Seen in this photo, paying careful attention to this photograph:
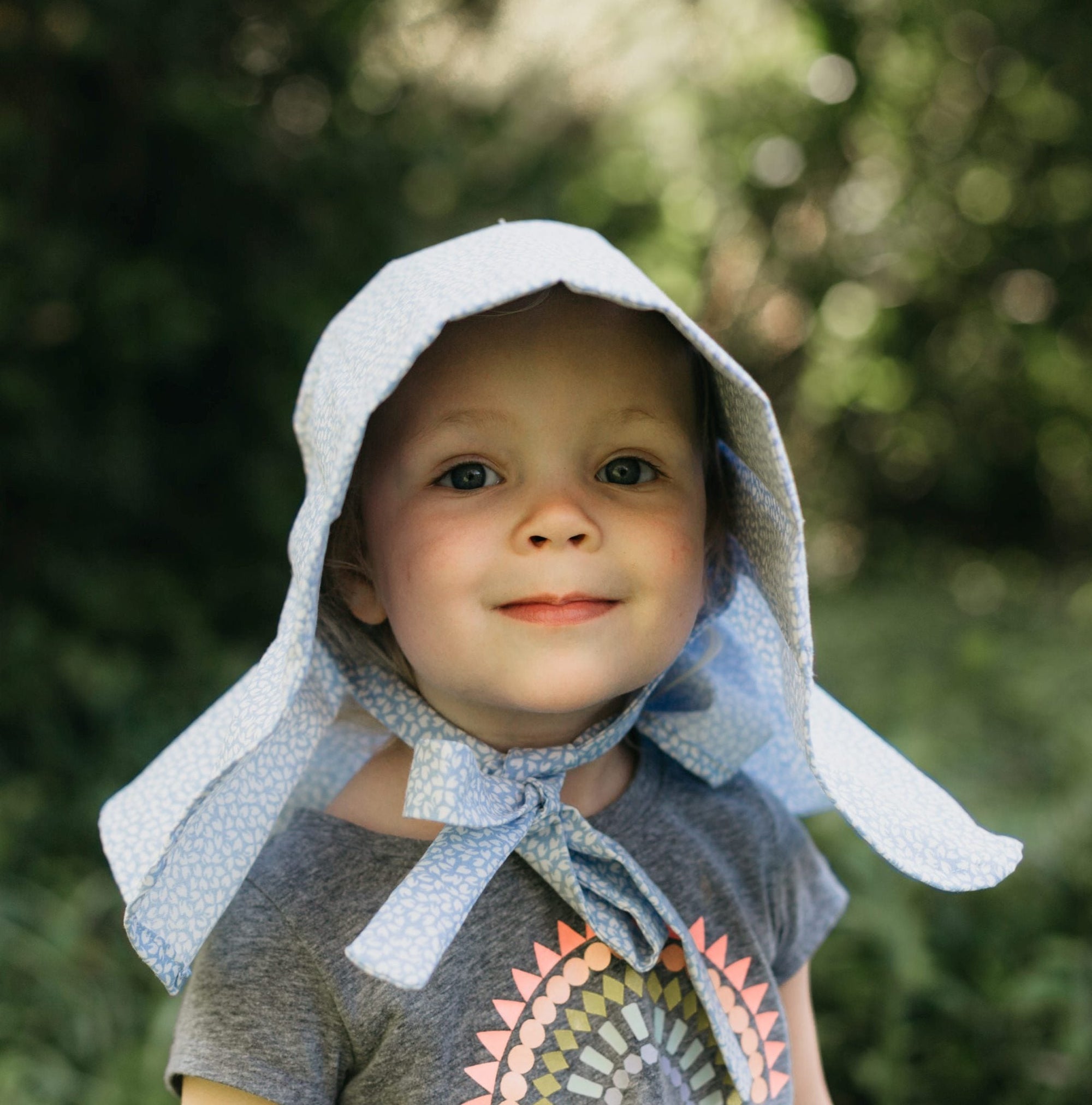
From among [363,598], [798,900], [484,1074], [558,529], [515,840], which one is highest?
[558,529]

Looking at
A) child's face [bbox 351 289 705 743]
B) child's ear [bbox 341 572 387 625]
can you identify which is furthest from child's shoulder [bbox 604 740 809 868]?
child's ear [bbox 341 572 387 625]

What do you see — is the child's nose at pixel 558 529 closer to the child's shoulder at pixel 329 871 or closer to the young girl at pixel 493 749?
the young girl at pixel 493 749

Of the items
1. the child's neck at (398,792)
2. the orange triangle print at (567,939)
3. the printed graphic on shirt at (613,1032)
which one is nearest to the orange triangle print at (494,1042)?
the printed graphic on shirt at (613,1032)

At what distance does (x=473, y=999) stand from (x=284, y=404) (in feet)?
10.3

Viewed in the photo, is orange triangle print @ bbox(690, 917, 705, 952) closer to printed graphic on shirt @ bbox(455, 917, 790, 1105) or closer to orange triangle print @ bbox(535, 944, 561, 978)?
printed graphic on shirt @ bbox(455, 917, 790, 1105)

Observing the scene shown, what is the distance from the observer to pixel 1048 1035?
9.03 ft

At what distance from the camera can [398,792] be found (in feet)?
4.61

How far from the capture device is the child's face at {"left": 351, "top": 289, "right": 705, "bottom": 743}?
1255 mm

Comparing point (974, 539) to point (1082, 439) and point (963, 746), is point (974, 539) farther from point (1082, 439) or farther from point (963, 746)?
point (963, 746)

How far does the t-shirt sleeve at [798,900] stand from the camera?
155 cm

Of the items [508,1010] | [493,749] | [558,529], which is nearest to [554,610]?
[558,529]

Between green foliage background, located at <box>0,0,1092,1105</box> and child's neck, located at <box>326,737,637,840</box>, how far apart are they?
4.65 ft

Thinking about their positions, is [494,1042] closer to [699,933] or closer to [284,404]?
[699,933]

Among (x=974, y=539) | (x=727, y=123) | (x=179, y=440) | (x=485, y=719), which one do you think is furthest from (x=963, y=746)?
(x=974, y=539)
